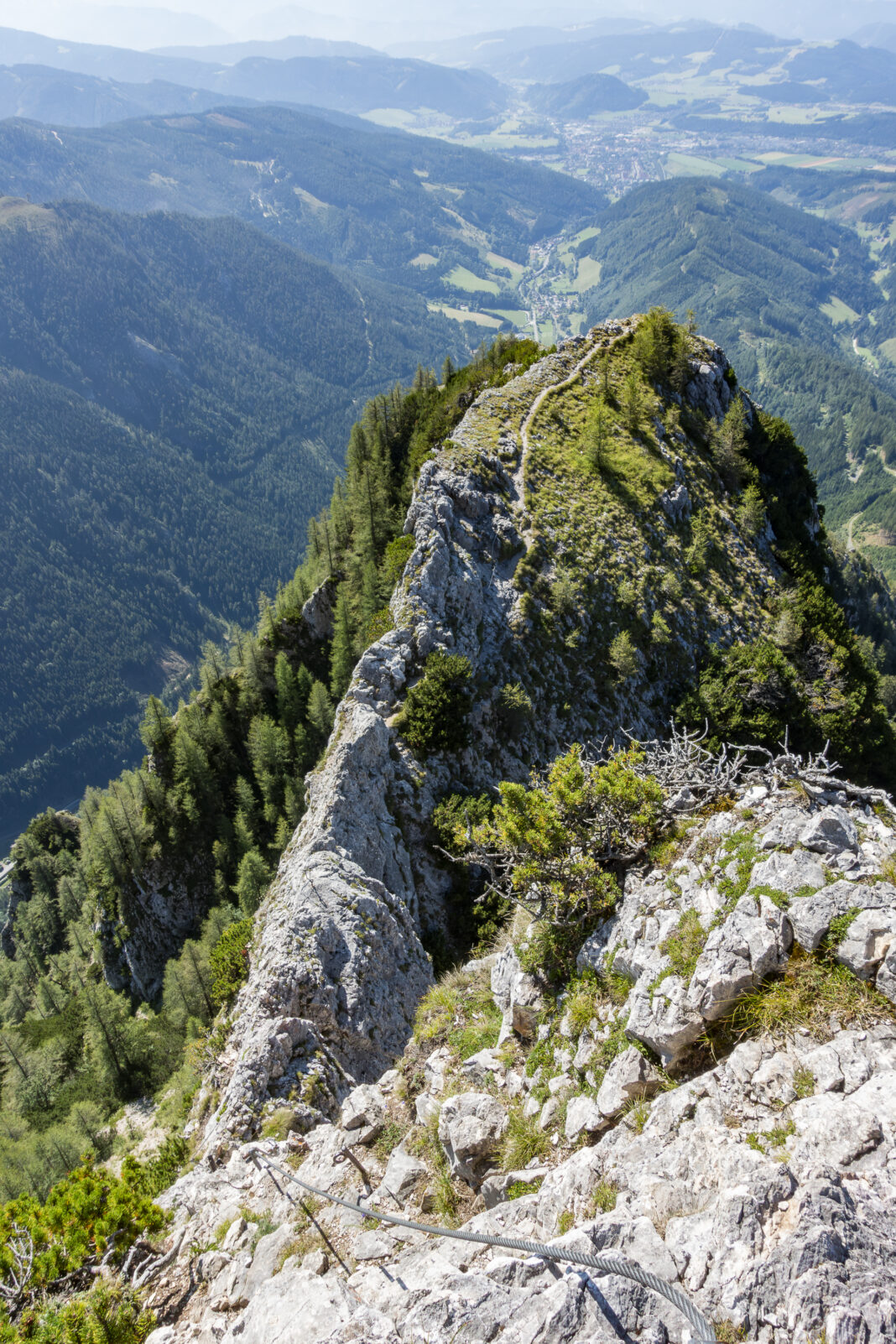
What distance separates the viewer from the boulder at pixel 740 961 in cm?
1130

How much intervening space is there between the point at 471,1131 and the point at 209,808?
6205 centimetres

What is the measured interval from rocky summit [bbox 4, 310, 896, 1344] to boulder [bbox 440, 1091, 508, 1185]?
0.22 feet

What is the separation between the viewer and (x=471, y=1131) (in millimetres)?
12867

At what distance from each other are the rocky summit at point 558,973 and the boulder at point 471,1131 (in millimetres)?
66

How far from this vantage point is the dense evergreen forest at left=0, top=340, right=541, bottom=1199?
190 ft

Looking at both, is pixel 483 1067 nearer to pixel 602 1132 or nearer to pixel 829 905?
pixel 602 1132

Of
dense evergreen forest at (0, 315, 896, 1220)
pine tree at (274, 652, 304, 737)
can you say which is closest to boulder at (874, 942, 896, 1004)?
dense evergreen forest at (0, 315, 896, 1220)

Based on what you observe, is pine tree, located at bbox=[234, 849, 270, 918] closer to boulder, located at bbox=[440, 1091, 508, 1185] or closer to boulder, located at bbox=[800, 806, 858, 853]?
boulder, located at bbox=[440, 1091, 508, 1185]

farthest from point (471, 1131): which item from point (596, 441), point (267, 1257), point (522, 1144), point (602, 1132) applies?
point (596, 441)

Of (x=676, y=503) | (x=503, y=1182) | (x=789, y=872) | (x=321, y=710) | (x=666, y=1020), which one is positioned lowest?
(x=321, y=710)

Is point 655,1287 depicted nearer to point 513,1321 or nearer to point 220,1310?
point 513,1321

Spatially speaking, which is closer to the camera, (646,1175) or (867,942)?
(646,1175)

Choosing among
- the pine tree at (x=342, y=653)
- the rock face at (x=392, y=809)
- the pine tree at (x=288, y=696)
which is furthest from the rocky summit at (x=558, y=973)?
the pine tree at (x=288, y=696)

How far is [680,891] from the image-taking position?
560 inches
